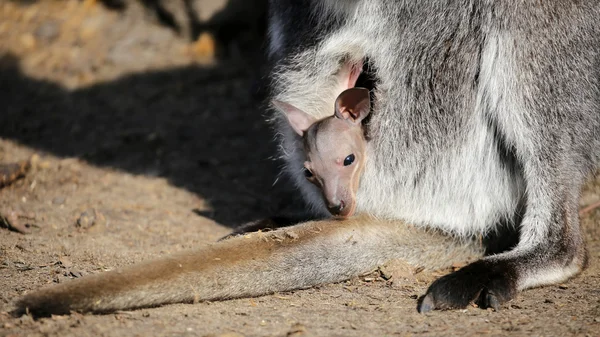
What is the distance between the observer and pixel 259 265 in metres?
2.50

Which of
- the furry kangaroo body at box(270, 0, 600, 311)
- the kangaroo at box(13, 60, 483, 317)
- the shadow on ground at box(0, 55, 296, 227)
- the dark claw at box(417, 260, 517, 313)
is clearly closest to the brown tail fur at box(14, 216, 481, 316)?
the kangaroo at box(13, 60, 483, 317)

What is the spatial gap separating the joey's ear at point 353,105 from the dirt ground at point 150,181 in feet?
2.00

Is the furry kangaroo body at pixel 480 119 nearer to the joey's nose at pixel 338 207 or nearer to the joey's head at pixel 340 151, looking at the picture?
the joey's head at pixel 340 151

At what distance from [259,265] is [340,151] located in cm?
53

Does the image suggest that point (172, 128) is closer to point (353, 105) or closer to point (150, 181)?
point (150, 181)

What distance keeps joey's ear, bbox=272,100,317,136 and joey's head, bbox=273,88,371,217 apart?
0.16 ft

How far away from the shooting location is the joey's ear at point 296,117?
2893mm

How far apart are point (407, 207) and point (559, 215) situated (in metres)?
0.56

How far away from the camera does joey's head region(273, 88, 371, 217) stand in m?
2.73

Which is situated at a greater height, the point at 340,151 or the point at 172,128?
the point at 340,151

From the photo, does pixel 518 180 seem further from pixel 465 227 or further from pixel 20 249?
pixel 20 249

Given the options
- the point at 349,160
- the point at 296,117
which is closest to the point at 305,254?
the point at 349,160

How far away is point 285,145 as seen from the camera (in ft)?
10.2

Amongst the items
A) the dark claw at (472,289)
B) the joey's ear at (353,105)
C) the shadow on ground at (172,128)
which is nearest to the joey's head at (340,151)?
the joey's ear at (353,105)
